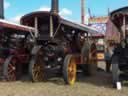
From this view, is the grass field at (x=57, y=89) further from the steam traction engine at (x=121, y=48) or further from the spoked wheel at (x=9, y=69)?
the steam traction engine at (x=121, y=48)

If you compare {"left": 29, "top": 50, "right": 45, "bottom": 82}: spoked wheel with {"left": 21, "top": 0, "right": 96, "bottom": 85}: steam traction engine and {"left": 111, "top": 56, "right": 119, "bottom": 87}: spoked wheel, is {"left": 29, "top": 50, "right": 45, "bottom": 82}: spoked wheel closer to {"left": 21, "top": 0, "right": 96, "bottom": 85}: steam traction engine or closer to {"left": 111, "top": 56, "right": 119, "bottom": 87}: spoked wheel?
{"left": 21, "top": 0, "right": 96, "bottom": 85}: steam traction engine

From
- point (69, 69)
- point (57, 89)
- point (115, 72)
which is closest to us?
point (57, 89)

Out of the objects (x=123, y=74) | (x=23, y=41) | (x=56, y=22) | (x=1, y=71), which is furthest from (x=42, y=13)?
(x=123, y=74)

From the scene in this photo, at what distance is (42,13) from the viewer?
13.1 m

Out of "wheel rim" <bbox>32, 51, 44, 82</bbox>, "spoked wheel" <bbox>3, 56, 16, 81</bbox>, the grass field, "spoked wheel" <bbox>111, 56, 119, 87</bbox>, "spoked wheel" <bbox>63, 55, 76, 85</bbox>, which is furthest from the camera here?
"spoked wheel" <bbox>3, 56, 16, 81</bbox>

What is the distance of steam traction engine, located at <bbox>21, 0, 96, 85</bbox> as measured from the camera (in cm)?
→ 1285

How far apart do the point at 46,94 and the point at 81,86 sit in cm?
181

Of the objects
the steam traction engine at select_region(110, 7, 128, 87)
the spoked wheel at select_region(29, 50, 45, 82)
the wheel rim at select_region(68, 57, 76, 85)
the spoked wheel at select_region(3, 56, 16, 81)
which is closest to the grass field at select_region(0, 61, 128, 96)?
the wheel rim at select_region(68, 57, 76, 85)

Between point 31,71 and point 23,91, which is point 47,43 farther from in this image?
point 23,91

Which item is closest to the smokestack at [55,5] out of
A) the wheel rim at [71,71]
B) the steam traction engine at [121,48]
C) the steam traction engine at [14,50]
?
the steam traction engine at [14,50]

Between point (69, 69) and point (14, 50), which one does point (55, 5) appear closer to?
point (14, 50)

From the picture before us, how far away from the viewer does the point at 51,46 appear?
43.5 feet

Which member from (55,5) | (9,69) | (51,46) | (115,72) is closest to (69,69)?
(51,46)

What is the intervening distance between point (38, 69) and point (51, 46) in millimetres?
834
